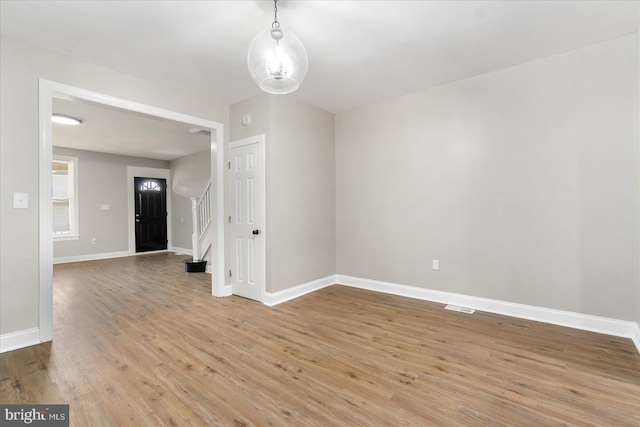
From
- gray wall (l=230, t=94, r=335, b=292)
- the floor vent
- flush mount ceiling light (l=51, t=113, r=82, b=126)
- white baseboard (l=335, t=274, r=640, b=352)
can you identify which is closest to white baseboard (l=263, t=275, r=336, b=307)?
gray wall (l=230, t=94, r=335, b=292)

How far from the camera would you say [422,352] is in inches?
95.2

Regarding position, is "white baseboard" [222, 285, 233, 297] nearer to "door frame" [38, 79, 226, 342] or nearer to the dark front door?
"door frame" [38, 79, 226, 342]

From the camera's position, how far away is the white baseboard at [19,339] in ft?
8.10

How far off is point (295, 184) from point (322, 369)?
246 centimetres

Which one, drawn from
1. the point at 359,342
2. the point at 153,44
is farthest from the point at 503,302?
the point at 153,44

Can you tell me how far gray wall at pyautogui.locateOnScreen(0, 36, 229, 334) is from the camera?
8.17ft

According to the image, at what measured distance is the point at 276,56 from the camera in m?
1.91

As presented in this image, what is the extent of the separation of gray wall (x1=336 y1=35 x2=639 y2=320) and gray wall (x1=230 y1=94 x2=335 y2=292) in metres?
0.58

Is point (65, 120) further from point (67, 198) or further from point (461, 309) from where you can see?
point (461, 309)

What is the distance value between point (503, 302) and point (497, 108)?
218 cm

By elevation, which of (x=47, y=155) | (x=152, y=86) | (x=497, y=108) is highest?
(x=152, y=86)

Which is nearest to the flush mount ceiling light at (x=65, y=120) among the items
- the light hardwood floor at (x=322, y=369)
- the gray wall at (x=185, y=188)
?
the gray wall at (x=185, y=188)

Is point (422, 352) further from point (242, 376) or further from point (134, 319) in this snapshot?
point (134, 319)

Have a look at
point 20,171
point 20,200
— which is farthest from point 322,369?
point 20,171
